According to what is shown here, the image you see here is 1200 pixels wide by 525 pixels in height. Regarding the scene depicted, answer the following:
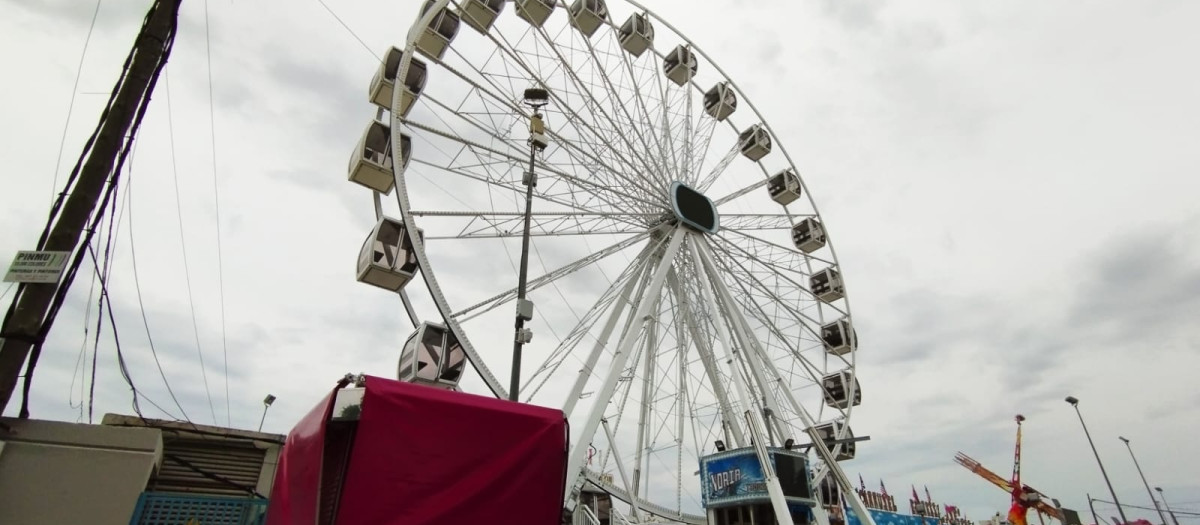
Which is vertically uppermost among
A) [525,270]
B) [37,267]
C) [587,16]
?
[587,16]

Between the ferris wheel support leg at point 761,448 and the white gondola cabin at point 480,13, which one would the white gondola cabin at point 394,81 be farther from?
the ferris wheel support leg at point 761,448

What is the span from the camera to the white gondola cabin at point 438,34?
559 inches

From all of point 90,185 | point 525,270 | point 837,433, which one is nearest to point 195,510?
point 90,185

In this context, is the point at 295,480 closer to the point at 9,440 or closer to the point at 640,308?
the point at 9,440

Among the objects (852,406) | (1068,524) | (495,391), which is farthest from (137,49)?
(1068,524)

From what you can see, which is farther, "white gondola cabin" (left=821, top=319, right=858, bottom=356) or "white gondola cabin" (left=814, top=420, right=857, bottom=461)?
"white gondola cabin" (left=821, top=319, right=858, bottom=356)

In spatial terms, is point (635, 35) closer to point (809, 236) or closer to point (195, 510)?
point (809, 236)

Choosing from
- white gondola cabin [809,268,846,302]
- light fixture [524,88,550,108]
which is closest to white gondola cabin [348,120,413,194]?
light fixture [524,88,550,108]

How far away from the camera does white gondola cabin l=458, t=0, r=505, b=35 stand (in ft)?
49.1

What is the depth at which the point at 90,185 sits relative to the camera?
5.74 m

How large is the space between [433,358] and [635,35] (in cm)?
1268

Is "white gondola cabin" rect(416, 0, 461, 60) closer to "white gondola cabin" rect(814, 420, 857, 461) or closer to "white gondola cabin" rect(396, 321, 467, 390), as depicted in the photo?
"white gondola cabin" rect(396, 321, 467, 390)

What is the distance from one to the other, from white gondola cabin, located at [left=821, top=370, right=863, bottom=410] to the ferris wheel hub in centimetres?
670

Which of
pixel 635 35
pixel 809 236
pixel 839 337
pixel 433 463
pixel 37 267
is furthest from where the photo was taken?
pixel 809 236
